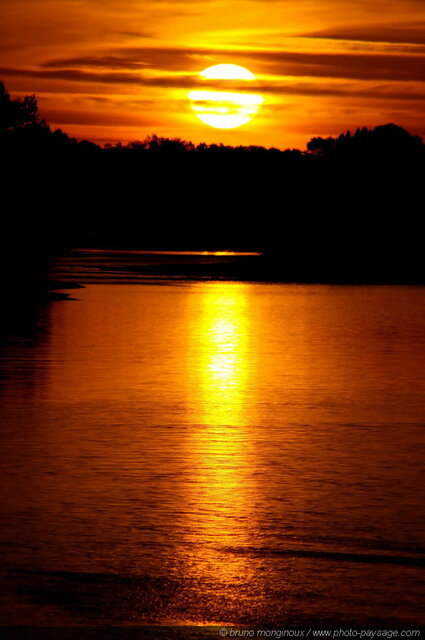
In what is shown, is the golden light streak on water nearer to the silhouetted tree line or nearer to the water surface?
the water surface

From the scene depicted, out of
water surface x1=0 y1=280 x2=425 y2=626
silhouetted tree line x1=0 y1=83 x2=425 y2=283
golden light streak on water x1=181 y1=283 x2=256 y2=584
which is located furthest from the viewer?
silhouetted tree line x1=0 y1=83 x2=425 y2=283

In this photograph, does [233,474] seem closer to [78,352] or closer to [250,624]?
[250,624]

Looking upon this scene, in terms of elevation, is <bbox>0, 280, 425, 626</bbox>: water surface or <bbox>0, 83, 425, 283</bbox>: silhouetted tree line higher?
<bbox>0, 280, 425, 626</bbox>: water surface

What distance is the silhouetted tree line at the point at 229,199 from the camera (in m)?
73.4

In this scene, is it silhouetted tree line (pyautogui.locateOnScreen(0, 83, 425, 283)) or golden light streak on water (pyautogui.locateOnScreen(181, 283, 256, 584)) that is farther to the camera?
silhouetted tree line (pyautogui.locateOnScreen(0, 83, 425, 283))

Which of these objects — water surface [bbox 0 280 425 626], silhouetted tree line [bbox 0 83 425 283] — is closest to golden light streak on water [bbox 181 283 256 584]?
water surface [bbox 0 280 425 626]

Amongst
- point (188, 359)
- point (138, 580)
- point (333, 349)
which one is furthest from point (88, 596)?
point (333, 349)

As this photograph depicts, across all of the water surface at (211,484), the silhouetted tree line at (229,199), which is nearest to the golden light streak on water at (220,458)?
the water surface at (211,484)

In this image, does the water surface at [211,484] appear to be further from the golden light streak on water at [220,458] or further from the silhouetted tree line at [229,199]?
the silhouetted tree line at [229,199]

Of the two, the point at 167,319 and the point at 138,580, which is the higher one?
the point at 138,580

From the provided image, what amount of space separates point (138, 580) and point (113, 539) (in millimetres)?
927

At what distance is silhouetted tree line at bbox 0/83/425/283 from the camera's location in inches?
2889

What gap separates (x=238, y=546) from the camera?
8.09 metres

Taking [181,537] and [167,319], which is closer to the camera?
[181,537]
